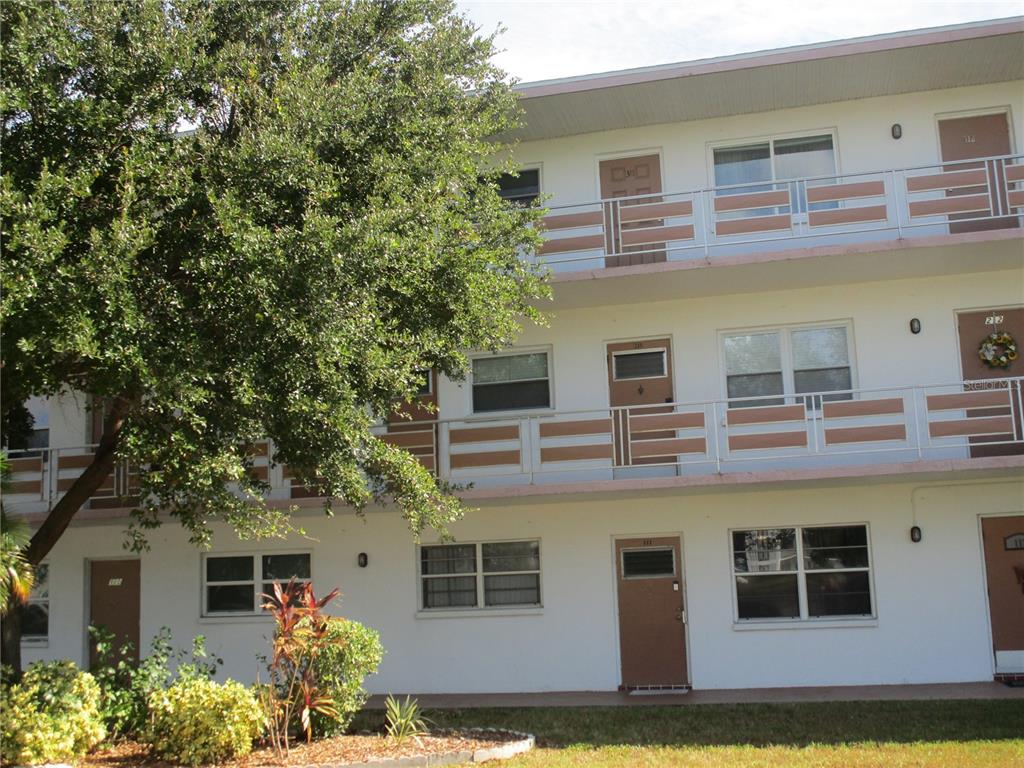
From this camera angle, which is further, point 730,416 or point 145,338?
point 730,416

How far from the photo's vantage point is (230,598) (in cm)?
1698

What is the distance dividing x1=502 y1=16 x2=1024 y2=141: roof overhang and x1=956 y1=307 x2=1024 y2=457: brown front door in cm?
361

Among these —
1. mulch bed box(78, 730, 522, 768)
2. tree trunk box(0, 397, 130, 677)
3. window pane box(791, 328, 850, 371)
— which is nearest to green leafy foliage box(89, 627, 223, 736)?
mulch bed box(78, 730, 522, 768)

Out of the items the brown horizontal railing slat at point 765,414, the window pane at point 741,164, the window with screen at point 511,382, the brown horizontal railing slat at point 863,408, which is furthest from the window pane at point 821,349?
the window with screen at point 511,382

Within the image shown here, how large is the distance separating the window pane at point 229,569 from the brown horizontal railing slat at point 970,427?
10831mm

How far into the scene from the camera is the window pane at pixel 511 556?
15945 millimetres

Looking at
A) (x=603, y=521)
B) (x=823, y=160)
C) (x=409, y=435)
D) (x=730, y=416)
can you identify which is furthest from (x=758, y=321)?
(x=409, y=435)

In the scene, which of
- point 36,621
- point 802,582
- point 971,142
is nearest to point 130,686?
point 36,621

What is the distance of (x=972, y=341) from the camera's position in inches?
595

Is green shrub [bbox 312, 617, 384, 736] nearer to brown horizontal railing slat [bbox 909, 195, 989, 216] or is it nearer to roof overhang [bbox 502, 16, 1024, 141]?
roof overhang [bbox 502, 16, 1024, 141]

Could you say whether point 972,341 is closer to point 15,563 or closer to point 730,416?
point 730,416

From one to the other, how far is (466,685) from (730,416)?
5.74m

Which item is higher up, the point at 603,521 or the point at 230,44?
the point at 230,44

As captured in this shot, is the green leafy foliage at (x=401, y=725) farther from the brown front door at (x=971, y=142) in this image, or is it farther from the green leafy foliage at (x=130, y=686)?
the brown front door at (x=971, y=142)
